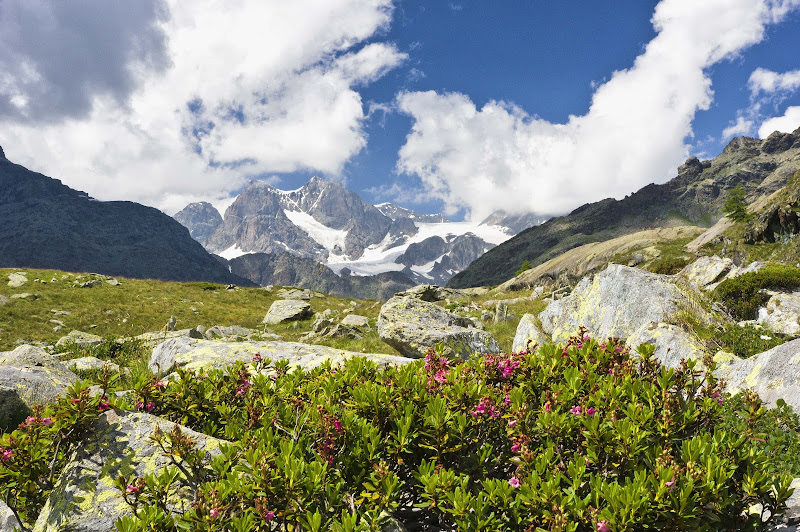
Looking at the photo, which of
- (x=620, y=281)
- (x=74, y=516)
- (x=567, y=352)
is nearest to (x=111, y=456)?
(x=74, y=516)

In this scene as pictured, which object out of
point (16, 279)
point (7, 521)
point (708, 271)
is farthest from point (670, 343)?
point (16, 279)

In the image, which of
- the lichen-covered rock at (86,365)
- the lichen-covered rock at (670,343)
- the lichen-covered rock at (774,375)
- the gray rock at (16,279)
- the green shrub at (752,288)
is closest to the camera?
the lichen-covered rock at (774,375)

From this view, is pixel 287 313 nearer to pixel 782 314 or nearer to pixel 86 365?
pixel 86 365

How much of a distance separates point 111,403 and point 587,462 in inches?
213

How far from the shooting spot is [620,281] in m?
13.6

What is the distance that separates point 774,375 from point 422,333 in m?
10.5

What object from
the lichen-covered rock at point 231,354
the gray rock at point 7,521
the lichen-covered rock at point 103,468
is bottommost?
the gray rock at point 7,521

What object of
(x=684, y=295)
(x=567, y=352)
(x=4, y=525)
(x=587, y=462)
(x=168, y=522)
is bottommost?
(x=4, y=525)

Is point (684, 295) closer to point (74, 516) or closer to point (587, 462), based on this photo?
point (587, 462)

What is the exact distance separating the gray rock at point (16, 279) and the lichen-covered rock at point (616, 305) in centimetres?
4485

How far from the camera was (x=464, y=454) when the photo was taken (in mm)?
4223

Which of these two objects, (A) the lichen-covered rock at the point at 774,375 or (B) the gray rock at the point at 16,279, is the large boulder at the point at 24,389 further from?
(B) the gray rock at the point at 16,279

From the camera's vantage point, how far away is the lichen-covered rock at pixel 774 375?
5770 millimetres

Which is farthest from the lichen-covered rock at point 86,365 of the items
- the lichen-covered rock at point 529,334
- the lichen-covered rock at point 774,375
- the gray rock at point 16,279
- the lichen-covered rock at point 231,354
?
the gray rock at point 16,279
